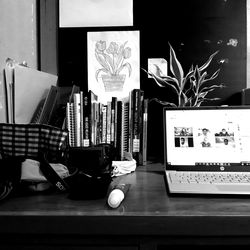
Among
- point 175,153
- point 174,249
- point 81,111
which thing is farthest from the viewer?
point 81,111

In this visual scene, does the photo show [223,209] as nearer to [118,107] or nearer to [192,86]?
[118,107]

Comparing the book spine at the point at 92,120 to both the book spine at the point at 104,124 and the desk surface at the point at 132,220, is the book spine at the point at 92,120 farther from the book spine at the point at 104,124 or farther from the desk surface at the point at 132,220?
the desk surface at the point at 132,220

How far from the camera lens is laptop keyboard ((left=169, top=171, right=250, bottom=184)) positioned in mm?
919

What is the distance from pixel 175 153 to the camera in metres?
1.07

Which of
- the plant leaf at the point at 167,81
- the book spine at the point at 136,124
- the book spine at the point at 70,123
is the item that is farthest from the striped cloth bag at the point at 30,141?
the plant leaf at the point at 167,81

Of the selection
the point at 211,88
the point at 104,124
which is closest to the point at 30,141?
the point at 104,124

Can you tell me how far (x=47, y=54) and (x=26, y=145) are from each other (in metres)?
0.59

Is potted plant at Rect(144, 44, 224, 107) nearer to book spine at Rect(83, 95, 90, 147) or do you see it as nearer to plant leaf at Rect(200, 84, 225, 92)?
plant leaf at Rect(200, 84, 225, 92)

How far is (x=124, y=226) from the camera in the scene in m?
0.68

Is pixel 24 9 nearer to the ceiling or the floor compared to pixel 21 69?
nearer to the ceiling

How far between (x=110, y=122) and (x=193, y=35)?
0.53 meters

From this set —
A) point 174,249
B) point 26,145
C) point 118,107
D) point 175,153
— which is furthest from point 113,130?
point 174,249

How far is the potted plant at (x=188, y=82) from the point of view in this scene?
1.32 metres

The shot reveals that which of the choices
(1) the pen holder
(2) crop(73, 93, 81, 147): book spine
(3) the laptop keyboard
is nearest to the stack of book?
(2) crop(73, 93, 81, 147): book spine
